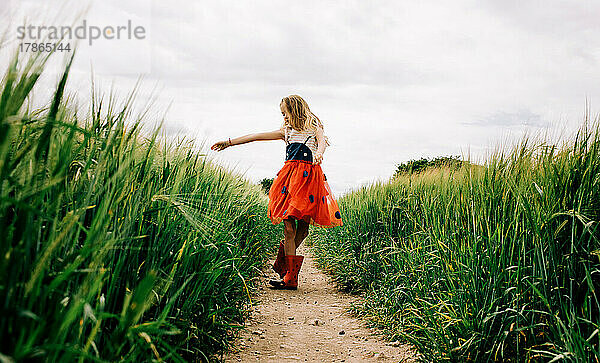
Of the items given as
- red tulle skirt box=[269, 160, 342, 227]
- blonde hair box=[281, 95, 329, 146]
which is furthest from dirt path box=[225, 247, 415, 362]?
blonde hair box=[281, 95, 329, 146]

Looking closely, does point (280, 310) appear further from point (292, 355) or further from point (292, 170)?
point (292, 170)

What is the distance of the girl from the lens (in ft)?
17.5

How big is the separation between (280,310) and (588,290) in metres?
2.96

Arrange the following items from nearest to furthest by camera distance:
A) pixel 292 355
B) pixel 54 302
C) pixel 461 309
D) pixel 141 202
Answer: pixel 54 302 → pixel 141 202 → pixel 461 309 → pixel 292 355

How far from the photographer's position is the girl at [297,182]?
5348 millimetres

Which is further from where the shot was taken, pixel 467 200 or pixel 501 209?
pixel 467 200

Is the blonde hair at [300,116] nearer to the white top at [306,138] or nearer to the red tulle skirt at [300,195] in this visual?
the white top at [306,138]

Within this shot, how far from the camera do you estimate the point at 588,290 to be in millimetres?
2320

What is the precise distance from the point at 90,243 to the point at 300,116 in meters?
4.21

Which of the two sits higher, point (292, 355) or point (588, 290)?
point (588, 290)

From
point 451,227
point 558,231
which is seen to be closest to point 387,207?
point 451,227

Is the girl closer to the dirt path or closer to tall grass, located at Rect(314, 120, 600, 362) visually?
the dirt path

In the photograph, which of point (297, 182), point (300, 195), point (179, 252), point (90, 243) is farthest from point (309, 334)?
point (90, 243)

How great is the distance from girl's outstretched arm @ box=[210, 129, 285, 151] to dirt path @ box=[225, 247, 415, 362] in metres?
1.73
